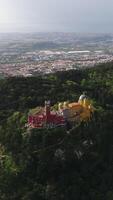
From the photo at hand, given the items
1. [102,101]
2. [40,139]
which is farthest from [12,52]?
[40,139]

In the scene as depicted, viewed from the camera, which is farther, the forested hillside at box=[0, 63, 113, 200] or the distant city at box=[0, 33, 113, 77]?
the distant city at box=[0, 33, 113, 77]

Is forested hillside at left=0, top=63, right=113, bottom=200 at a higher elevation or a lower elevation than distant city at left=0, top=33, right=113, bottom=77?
higher

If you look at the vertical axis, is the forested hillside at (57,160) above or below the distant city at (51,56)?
above

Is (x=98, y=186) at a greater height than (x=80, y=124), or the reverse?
(x=80, y=124)

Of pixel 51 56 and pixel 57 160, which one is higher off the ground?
pixel 57 160

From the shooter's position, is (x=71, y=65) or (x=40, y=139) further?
(x=71, y=65)

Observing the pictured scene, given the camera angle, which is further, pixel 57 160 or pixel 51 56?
pixel 51 56

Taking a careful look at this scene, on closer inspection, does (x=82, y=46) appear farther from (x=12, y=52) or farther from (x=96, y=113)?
(x=96, y=113)

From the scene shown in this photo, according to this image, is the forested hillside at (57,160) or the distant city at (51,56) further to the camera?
the distant city at (51,56)
